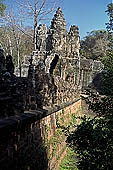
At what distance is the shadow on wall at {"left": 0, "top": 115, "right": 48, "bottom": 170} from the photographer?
11.4 ft

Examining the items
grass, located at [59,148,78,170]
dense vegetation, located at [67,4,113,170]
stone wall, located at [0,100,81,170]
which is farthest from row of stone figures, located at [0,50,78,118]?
grass, located at [59,148,78,170]

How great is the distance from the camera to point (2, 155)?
3.38m

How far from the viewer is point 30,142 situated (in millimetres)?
4648

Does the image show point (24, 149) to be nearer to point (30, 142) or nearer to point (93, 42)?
point (30, 142)

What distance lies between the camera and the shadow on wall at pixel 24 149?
3.47 m

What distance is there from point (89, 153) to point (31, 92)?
A: 2.72m

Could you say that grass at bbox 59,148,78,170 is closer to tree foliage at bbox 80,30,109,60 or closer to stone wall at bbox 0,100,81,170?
stone wall at bbox 0,100,81,170

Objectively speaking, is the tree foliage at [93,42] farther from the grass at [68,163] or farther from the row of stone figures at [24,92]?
the row of stone figures at [24,92]

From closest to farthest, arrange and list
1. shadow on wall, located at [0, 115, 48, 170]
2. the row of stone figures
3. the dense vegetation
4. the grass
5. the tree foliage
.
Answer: the dense vegetation → shadow on wall, located at [0, 115, 48, 170] → the row of stone figures → the grass → the tree foliage

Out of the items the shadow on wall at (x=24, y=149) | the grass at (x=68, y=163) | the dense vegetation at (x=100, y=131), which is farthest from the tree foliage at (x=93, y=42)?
the dense vegetation at (x=100, y=131)

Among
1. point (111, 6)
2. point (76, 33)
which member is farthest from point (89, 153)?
point (76, 33)

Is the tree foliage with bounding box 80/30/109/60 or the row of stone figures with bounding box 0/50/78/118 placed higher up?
A: the tree foliage with bounding box 80/30/109/60

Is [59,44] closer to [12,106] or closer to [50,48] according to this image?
[50,48]

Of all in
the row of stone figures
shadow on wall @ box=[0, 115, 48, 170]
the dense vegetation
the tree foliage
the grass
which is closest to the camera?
the dense vegetation
